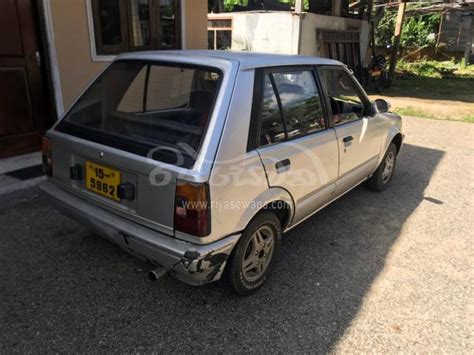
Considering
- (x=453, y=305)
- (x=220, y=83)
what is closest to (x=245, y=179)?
(x=220, y=83)

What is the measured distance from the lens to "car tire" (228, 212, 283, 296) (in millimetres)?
2396

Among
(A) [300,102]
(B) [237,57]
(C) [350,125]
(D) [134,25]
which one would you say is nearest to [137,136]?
(B) [237,57]

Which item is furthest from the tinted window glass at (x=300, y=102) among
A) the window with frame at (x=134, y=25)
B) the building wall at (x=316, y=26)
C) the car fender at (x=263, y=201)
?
the building wall at (x=316, y=26)

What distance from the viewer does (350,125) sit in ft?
11.3

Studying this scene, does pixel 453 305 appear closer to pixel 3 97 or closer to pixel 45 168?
pixel 45 168

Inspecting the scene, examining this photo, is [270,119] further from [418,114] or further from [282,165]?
[418,114]

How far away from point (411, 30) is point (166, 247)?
2354cm

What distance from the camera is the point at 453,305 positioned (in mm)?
2643

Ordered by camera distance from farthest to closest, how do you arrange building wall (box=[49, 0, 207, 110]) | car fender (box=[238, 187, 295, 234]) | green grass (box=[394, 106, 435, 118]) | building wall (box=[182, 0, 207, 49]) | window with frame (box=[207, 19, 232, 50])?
1. window with frame (box=[207, 19, 232, 50])
2. green grass (box=[394, 106, 435, 118])
3. building wall (box=[182, 0, 207, 49])
4. building wall (box=[49, 0, 207, 110])
5. car fender (box=[238, 187, 295, 234])

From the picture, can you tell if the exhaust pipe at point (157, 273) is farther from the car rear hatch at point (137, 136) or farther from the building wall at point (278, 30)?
the building wall at point (278, 30)

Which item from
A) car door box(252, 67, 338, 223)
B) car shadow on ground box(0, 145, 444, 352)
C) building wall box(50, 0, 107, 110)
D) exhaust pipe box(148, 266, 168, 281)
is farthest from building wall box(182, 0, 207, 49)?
exhaust pipe box(148, 266, 168, 281)

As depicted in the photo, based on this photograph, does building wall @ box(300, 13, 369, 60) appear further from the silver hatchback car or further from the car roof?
the car roof

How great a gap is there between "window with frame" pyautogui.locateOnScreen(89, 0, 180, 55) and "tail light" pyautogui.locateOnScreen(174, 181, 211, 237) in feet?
13.7

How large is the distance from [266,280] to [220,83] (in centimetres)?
144
